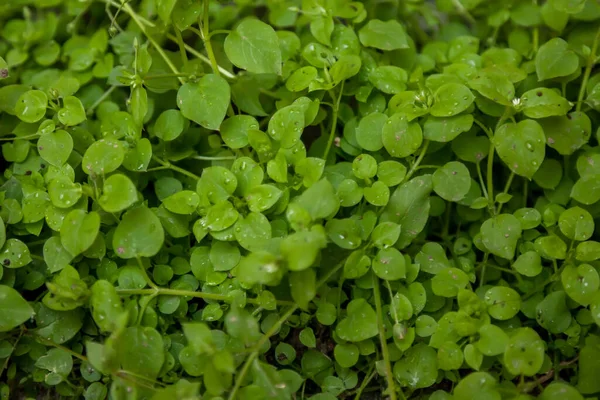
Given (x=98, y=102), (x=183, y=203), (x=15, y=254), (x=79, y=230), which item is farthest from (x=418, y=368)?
(x=98, y=102)

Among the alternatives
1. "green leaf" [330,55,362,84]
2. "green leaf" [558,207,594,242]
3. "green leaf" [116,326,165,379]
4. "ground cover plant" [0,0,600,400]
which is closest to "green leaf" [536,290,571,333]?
"ground cover plant" [0,0,600,400]

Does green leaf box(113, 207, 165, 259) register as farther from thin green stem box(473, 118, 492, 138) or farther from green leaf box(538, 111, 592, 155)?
green leaf box(538, 111, 592, 155)

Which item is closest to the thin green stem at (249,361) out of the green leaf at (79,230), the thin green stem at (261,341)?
the thin green stem at (261,341)

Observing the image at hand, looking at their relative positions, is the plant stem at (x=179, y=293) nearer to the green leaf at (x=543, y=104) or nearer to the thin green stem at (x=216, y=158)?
the thin green stem at (x=216, y=158)

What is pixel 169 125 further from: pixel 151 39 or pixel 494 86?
pixel 494 86

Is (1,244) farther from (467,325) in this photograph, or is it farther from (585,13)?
(585,13)
